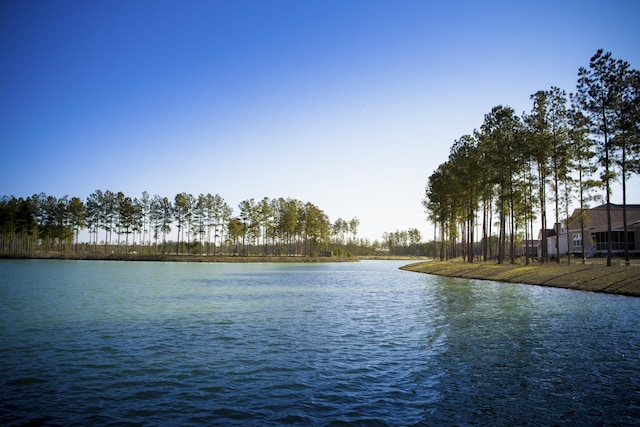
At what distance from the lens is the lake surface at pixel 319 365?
8312 millimetres

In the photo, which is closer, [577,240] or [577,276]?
[577,276]

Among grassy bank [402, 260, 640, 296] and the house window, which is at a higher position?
the house window

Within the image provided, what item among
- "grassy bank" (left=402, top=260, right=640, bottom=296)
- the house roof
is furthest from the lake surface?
the house roof

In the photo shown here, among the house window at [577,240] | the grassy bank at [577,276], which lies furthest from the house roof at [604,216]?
the grassy bank at [577,276]

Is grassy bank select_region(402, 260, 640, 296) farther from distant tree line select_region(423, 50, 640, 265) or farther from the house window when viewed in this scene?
the house window

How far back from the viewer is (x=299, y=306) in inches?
975

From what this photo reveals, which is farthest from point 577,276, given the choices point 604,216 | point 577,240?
point 604,216

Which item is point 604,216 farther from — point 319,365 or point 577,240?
point 319,365

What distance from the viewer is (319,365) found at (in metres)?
11.9

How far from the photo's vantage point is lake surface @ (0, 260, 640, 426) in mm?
8312

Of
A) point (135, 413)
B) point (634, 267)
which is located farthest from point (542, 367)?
point (634, 267)

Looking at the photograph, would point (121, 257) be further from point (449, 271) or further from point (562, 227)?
point (562, 227)

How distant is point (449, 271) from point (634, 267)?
25124 mm

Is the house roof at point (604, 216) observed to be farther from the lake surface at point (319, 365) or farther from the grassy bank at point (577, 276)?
the lake surface at point (319, 365)
